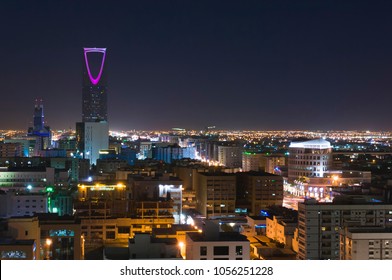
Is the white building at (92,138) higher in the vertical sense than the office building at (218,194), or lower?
higher

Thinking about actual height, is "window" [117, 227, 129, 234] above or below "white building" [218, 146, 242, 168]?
below

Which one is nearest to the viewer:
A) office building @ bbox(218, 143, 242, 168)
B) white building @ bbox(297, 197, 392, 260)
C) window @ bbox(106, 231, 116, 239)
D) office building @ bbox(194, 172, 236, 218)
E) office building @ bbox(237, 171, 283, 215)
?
white building @ bbox(297, 197, 392, 260)

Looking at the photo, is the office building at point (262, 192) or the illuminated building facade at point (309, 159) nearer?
the office building at point (262, 192)

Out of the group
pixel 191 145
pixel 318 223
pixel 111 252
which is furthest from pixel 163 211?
pixel 191 145

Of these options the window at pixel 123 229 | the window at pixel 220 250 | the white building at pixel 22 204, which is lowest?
the window at pixel 123 229

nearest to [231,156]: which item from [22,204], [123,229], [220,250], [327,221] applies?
[22,204]

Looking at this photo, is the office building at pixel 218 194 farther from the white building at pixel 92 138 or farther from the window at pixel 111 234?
the white building at pixel 92 138

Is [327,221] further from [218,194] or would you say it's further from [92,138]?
[92,138]

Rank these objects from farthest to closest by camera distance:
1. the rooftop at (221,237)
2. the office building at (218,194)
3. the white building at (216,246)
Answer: the office building at (218,194) < the rooftop at (221,237) < the white building at (216,246)

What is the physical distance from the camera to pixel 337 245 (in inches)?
212

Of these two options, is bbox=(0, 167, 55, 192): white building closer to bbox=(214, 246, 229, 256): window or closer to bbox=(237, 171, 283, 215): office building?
bbox=(237, 171, 283, 215): office building

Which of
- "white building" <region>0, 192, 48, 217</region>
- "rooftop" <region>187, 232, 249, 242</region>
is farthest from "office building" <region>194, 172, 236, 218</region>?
"rooftop" <region>187, 232, 249, 242</region>

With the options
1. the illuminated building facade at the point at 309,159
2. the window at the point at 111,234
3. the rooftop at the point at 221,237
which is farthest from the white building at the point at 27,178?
the rooftop at the point at 221,237
